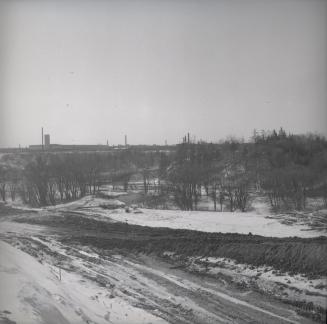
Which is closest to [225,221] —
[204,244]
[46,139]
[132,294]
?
[204,244]

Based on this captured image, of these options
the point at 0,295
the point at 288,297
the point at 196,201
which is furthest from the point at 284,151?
the point at 0,295

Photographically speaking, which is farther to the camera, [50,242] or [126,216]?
[126,216]

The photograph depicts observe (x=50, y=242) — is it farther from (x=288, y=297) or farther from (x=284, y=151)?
(x=284, y=151)

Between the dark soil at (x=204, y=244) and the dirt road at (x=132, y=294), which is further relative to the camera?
the dark soil at (x=204, y=244)

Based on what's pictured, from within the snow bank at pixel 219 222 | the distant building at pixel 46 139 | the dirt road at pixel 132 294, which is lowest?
the dirt road at pixel 132 294

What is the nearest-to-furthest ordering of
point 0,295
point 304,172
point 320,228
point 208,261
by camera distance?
point 0,295 < point 208,261 < point 320,228 < point 304,172

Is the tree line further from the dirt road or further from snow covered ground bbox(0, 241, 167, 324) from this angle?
snow covered ground bbox(0, 241, 167, 324)

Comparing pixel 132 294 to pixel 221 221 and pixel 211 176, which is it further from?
pixel 211 176

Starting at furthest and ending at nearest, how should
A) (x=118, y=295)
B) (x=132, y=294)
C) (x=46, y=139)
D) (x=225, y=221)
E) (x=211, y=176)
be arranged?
(x=46, y=139), (x=211, y=176), (x=225, y=221), (x=132, y=294), (x=118, y=295)

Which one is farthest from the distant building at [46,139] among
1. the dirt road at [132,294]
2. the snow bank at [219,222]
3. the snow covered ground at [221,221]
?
the dirt road at [132,294]

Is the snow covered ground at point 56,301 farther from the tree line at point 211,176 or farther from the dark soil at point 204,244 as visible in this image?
the tree line at point 211,176

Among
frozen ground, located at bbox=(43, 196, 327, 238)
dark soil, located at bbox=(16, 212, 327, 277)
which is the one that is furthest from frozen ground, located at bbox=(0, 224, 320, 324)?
frozen ground, located at bbox=(43, 196, 327, 238)
